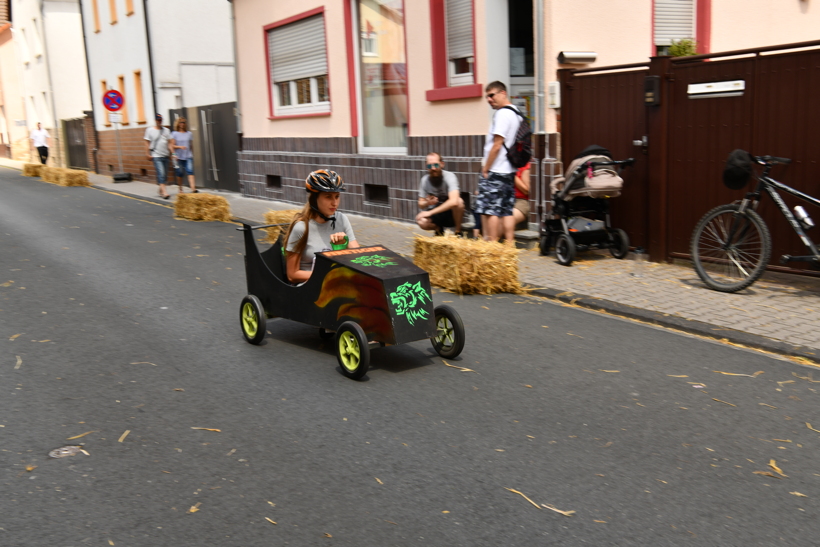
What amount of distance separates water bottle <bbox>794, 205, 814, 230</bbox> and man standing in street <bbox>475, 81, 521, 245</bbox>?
3276 millimetres

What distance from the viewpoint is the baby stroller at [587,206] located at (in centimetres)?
916

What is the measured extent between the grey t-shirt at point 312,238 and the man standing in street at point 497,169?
3.69 meters

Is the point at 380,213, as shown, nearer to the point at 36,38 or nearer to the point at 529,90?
the point at 529,90

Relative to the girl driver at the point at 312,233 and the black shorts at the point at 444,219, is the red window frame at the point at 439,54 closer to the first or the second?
the black shorts at the point at 444,219

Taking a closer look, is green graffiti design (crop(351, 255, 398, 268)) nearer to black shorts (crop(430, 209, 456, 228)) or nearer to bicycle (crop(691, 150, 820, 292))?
bicycle (crop(691, 150, 820, 292))

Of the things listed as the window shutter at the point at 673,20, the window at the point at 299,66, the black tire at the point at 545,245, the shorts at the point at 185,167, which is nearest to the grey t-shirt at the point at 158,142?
the shorts at the point at 185,167

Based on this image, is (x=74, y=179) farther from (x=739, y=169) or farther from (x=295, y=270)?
(x=739, y=169)

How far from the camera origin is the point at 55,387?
5.29 meters

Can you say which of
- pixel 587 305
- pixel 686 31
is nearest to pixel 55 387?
pixel 587 305

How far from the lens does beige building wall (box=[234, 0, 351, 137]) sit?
1565cm

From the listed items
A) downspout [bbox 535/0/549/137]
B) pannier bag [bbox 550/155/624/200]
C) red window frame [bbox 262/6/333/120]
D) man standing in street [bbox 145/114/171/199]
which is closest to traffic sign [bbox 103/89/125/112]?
man standing in street [bbox 145/114/171/199]

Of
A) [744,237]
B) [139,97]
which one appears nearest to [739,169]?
[744,237]

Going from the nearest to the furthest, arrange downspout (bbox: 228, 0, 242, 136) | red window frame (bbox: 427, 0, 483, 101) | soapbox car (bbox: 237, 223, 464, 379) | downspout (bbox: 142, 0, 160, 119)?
soapbox car (bbox: 237, 223, 464, 379)
red window frame (bbox: 427, 0, 483, 101)
downspout (bbox: 228, 0, 242, 136)
downspout (bbox: 142, 0, 160, 119)

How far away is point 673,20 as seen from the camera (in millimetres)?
12141
